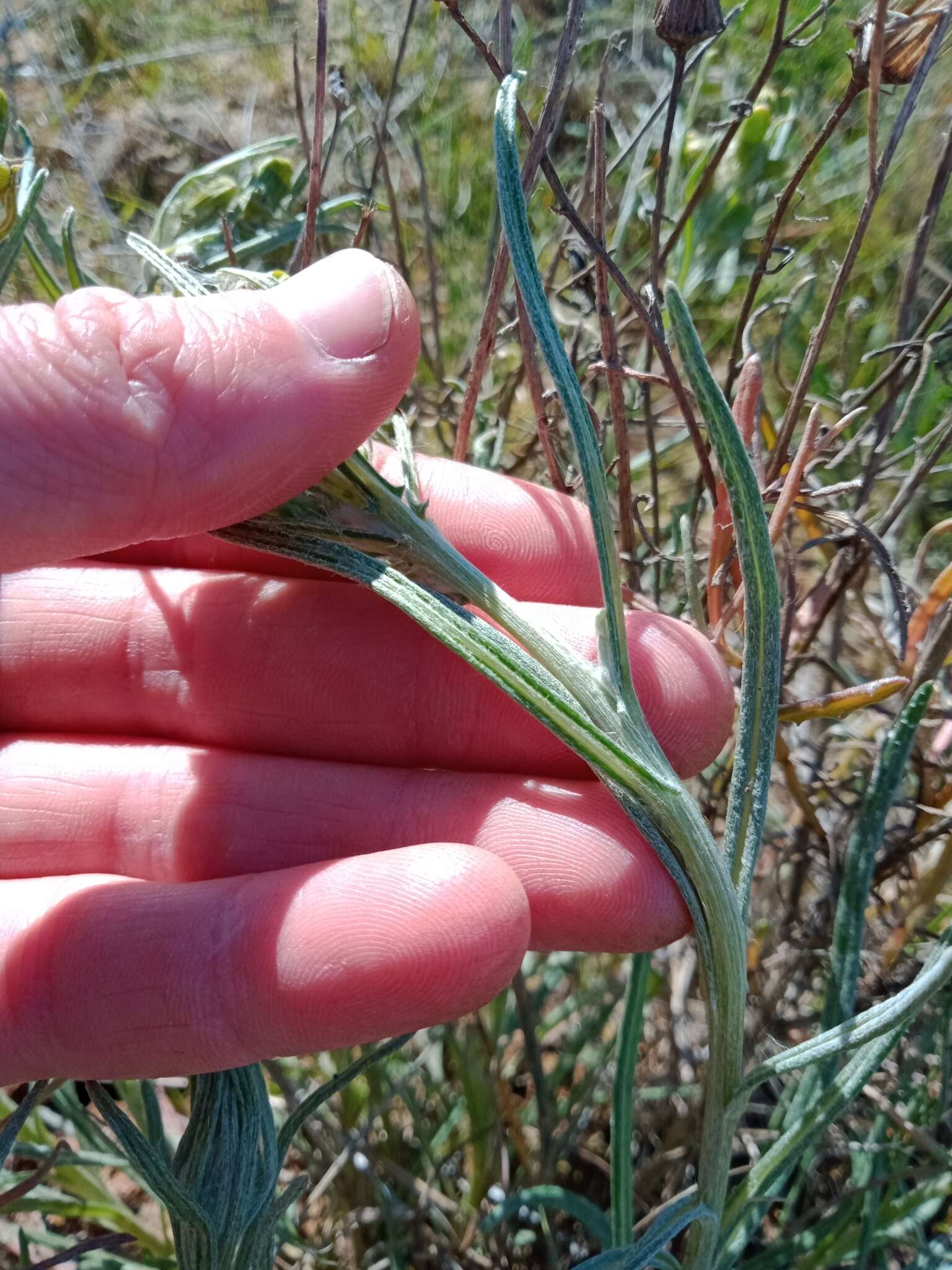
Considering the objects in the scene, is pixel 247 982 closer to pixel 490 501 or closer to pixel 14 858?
pixel 14 858

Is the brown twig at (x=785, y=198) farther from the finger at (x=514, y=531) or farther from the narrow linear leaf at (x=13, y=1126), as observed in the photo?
the narrow linear leaf at (x=13, y=1126)

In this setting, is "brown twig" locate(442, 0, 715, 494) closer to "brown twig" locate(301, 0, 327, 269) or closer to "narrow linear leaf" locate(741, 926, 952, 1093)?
"brown twig" locate(301, 0, 327, 269)

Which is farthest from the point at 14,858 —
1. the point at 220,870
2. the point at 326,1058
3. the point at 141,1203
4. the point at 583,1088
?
the point at 583,1088

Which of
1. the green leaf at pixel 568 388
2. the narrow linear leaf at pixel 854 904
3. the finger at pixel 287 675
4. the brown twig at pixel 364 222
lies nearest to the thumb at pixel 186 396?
the brown twig at pixel 364 222

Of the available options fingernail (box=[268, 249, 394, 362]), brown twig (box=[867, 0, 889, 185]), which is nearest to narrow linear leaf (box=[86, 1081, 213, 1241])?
fingernail (box=[268, 249, 394, 362])

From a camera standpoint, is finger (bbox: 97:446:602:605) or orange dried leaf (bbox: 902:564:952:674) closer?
orange dried leaf (bbox: 902:564:952:674)

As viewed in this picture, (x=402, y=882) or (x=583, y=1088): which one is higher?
(x=402, y=882)
